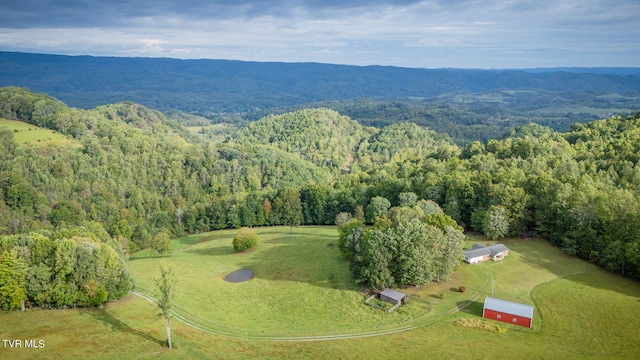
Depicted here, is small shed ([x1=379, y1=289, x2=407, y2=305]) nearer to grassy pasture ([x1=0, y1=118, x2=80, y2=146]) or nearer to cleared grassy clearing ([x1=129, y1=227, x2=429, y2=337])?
cleared grassy clearing ([x1=129, y1=227, x2=429, y2=337])

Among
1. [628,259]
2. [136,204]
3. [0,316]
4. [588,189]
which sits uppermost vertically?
[588,189]

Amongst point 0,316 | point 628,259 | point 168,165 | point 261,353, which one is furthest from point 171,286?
point 168,165

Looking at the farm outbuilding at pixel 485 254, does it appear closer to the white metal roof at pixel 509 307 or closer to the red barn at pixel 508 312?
the white metal roof at pixel 509 307

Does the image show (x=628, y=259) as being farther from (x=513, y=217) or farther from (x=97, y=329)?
(x=97, y=329)

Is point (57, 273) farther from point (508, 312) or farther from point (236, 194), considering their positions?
point (236, 194)

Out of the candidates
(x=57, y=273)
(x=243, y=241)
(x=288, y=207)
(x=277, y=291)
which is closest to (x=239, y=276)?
(x=277, y=291)

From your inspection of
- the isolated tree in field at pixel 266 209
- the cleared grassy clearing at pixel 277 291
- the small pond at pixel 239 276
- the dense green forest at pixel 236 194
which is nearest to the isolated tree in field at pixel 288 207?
the dense green forest at pixel 236 194
